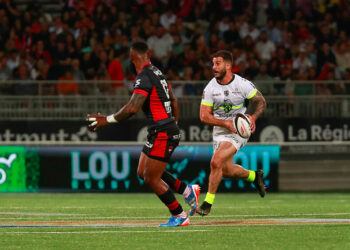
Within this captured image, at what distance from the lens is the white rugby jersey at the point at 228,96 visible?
11.7 meters

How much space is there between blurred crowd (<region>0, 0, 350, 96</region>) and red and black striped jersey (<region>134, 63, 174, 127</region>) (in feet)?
32.7

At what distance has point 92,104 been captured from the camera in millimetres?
20078

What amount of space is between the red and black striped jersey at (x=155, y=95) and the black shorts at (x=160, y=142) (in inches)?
3.0

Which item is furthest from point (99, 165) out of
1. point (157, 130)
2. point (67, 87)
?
point (157, 130)

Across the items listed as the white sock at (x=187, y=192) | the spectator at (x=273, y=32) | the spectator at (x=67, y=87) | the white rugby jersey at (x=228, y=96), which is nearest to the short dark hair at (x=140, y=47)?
the white rugby jersey at (x=228, y=96)

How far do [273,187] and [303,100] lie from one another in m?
3.07

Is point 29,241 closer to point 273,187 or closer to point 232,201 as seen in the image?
point 232,201

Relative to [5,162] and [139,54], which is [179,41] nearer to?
[5,162]

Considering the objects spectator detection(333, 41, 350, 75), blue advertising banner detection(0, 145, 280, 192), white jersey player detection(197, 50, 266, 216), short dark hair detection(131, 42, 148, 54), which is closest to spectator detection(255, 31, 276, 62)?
spectator detection(333, 41, 350, 75)

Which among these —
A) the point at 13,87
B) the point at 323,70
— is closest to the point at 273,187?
the point at 323,70

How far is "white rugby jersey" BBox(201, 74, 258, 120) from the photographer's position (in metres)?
11.7

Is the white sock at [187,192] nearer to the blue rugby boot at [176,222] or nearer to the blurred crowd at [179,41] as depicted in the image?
the blue rugby boot at [176,222]

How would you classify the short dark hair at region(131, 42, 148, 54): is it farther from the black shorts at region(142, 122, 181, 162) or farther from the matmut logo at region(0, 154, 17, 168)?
the matmut logo at region(0, 154, 17, 168)

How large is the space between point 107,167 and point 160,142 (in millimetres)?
7867
